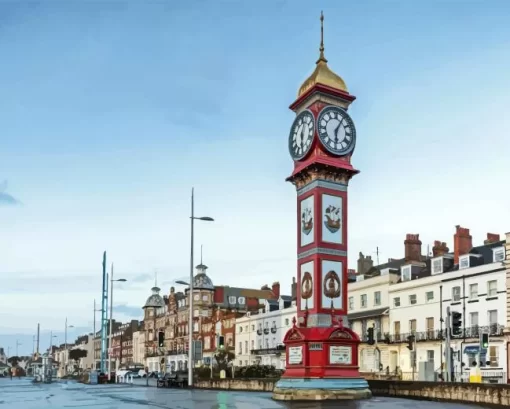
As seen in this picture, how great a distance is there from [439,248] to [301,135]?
44413 mm

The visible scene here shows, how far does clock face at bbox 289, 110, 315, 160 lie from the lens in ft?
112

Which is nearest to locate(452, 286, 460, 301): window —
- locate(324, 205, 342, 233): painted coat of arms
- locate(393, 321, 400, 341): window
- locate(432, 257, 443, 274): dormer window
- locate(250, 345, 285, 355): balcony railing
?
locate(432, 257, 443, 274): dormer window

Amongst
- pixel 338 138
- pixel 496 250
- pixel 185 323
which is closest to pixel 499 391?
pixel 338 138

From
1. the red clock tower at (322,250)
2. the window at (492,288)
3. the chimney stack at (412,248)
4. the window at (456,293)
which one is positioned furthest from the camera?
the chimney stack at (412,248)

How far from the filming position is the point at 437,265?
6994 centimetres

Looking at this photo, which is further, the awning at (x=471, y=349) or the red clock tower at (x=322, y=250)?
the awning at (x=471, y=349)

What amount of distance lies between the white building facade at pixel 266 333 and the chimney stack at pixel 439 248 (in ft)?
72.1

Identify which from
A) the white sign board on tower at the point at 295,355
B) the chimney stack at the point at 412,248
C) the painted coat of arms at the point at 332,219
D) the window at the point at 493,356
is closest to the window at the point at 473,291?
the window at the point at 493,356

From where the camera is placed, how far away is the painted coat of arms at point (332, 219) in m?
33.1

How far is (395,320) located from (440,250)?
9094mm

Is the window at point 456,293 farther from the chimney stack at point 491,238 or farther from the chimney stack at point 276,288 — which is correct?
the chimney stack at point 276,288

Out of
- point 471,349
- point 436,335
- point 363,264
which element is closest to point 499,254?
point 471,349

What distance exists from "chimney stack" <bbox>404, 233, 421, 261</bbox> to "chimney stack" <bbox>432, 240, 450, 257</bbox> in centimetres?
245

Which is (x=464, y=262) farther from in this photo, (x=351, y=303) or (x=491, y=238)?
(x=351, y=303)
